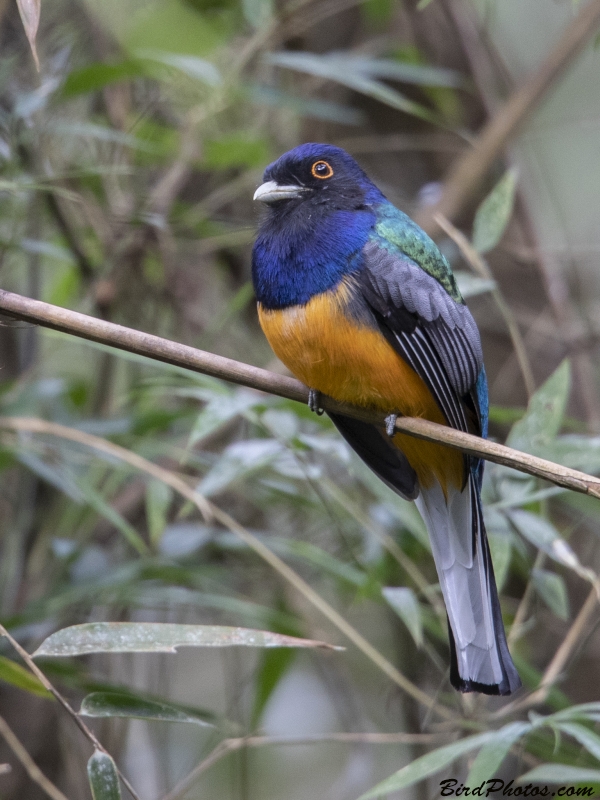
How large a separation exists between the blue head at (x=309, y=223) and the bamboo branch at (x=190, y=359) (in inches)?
23.9

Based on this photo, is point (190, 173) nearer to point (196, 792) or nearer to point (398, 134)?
point (398, 134)

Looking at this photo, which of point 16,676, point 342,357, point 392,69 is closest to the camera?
point 16,676

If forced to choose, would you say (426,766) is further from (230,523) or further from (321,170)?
(321,170)

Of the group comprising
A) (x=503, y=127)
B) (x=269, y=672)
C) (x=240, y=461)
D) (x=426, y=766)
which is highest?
(x=503, y=127)

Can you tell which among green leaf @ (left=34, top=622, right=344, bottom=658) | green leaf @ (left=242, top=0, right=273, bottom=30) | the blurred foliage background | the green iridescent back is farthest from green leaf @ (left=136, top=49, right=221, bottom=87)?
green leaf @ (left=34, top=622, right=344, bottom=658)

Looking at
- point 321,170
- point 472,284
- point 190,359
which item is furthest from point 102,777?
point 321,170

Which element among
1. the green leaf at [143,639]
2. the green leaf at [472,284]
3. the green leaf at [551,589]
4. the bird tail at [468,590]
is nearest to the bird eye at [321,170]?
the green leaf at [472,284]

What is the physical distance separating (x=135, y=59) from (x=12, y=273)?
1336 mm

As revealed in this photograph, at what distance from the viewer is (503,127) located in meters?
3.95

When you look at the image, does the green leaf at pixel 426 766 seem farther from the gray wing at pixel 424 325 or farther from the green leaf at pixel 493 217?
the green leaf at pixel 493 217

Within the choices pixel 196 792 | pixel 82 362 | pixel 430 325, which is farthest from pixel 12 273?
pixel 196 792

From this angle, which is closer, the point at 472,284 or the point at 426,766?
the point at 426,766

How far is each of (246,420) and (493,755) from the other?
1662mm

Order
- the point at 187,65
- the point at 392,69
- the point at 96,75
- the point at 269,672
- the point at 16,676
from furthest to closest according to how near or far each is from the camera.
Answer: the point at 392,69, the point at 269,672, the point at 96,75, the point at 187,65, the point at 16,676
